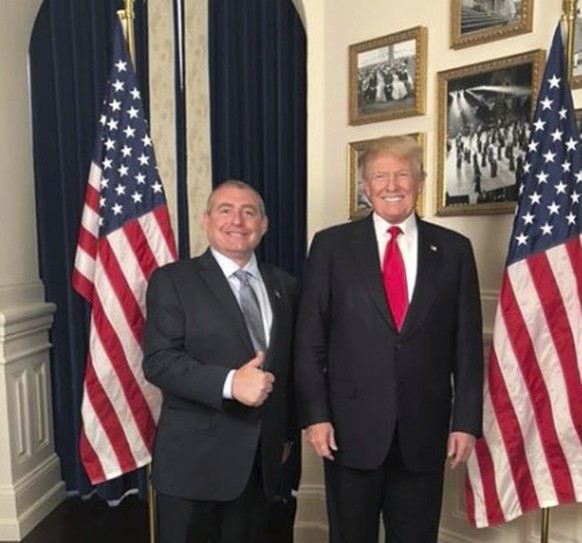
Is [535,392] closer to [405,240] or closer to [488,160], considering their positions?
[405,240]

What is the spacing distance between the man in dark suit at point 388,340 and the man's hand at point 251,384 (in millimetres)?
224

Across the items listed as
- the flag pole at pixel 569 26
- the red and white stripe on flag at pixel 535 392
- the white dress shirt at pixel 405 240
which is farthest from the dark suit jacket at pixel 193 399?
the flag pole at pixel 569 26

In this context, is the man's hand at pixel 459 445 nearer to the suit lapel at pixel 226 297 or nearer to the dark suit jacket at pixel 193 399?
the dark suit jacket at pixel 193 399

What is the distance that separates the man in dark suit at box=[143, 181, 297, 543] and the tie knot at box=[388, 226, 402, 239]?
363 millimetres

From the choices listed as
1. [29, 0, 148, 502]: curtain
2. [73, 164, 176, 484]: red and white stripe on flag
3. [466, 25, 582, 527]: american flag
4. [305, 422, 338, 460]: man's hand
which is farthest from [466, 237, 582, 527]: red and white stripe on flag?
[29, 0, 148, 502]: curtain

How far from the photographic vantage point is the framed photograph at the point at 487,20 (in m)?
2.06

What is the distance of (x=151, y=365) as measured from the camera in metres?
1.57

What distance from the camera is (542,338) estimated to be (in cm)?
190

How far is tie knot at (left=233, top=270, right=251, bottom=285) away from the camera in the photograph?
5.45ft

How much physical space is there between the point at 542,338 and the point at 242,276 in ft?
3.27

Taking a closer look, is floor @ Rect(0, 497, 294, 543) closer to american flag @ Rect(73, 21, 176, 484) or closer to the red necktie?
american flag @ Rect(73, 21, 176, 484)

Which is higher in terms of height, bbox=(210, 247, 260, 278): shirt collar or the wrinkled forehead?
the wrinkled forehead

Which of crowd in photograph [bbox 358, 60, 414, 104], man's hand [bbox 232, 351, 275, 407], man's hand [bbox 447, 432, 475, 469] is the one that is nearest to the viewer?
man's hand [bbox 232, 351, 275, 407]

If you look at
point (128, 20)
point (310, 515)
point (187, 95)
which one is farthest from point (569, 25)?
point (310, 515)
